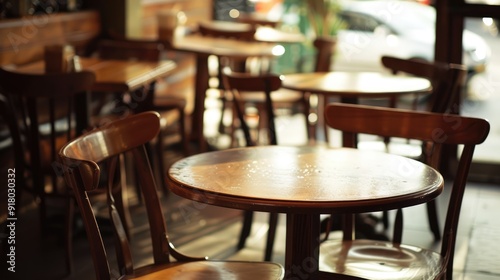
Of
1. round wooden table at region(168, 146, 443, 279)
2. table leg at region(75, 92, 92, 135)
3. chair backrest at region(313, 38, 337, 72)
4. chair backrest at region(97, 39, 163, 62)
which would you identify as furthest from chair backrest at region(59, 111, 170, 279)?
chair backrest at region(313, 38, 337, 72)

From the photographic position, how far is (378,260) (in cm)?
266

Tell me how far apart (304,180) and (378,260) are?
487mm

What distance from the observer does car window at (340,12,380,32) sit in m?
7.50

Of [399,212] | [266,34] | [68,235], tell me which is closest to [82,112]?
[68,235]

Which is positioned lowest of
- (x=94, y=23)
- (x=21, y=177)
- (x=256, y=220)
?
(x=256, y=220)

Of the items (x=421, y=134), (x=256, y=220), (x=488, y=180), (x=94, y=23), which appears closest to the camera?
(x=421, y=134)

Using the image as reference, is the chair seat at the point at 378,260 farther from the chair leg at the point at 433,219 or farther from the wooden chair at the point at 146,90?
the wooden chair at the point at 146,90

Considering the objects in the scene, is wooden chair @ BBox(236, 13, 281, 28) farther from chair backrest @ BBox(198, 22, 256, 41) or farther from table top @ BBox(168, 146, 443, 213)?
table top @ BBox(168, 146, 443, 213)

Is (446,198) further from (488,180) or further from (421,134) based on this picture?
(421,134)

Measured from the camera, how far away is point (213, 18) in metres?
8.55

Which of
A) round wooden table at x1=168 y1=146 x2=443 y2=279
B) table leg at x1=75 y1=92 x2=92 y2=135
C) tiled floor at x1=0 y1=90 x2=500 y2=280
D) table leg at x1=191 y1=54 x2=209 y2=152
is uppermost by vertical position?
round wooden table at x1=168 y1=146 x2=443 y2=279

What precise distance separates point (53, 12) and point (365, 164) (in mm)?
3485

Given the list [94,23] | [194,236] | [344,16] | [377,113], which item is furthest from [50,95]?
[344,16]

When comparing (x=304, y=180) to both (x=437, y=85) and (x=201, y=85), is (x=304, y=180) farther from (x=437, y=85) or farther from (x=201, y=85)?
(x=201, y=85)
